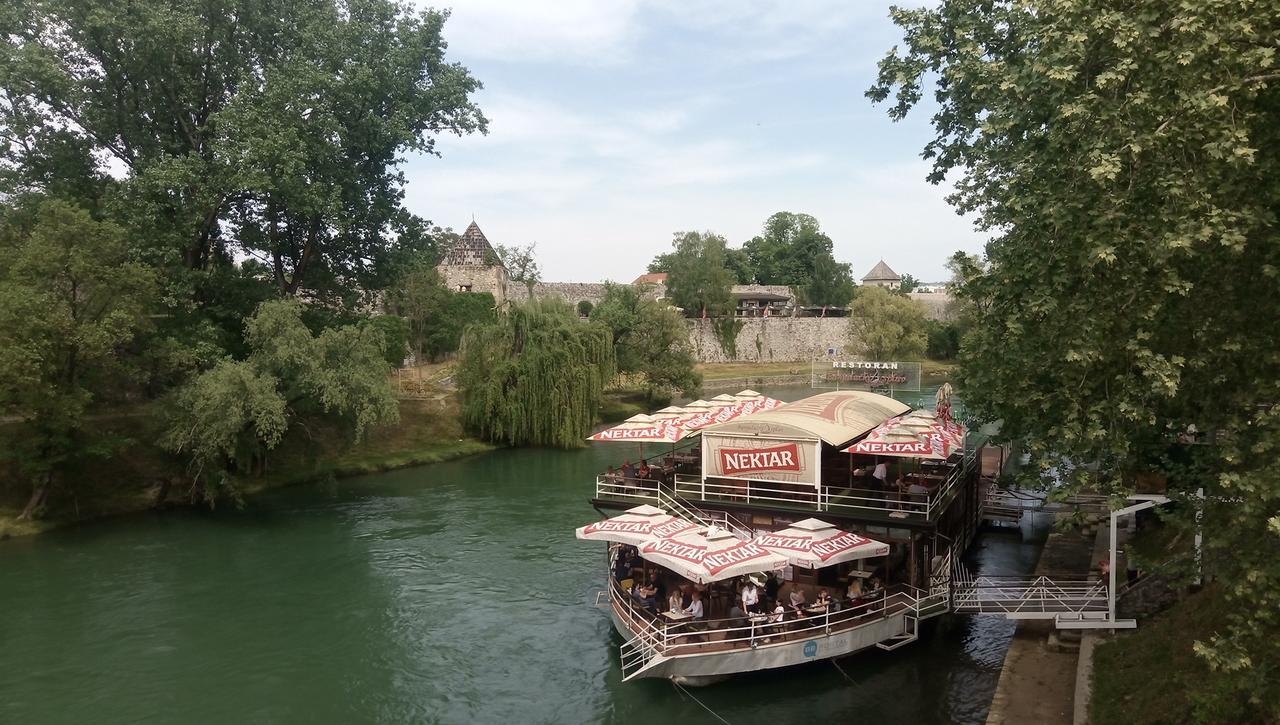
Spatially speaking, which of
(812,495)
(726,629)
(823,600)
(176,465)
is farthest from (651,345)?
(726,629)

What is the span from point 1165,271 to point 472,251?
65.7 m

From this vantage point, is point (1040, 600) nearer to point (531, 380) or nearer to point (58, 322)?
point (58, 322)

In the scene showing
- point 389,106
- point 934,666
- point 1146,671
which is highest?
point 389,106

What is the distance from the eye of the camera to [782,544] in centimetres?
1477

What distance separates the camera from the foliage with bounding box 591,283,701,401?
50.0 m

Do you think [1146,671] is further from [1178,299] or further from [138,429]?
[138,429]

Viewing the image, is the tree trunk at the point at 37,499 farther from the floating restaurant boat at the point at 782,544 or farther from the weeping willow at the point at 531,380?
the floating restaurant boat at the point at 782,544

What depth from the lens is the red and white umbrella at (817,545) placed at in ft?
46.9

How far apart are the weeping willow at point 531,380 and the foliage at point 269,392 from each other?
9.85 meters

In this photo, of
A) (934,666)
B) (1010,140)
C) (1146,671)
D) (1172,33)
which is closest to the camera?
(1172,33)

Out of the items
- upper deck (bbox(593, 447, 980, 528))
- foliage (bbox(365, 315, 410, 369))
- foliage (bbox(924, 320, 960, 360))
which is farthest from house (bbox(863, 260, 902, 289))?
upper deck (bbox(593, 447, 980, 528))

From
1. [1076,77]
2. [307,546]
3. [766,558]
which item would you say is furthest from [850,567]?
[307,546]

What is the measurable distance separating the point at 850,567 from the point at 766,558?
3402 mm

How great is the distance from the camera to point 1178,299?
379 inches
